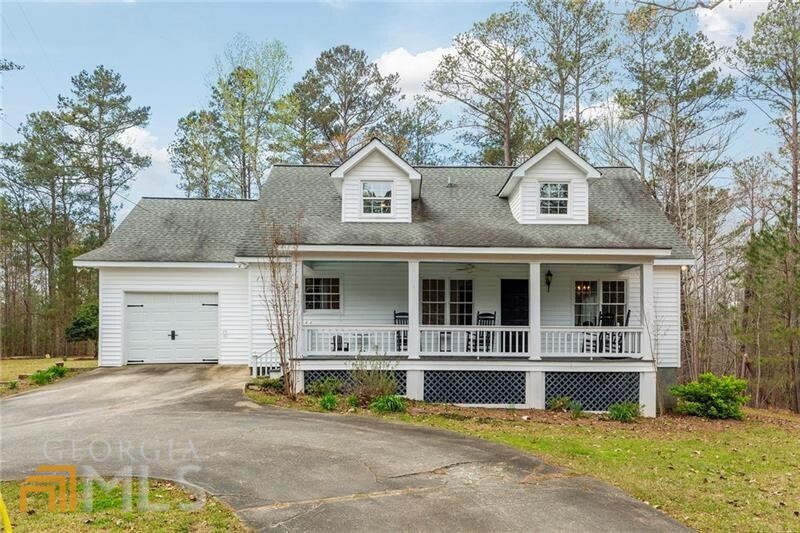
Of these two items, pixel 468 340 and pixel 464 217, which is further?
pixel 464 217

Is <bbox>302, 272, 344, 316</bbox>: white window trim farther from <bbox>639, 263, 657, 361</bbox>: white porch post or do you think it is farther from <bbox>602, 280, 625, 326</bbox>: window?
<bbox>639, 263, 657, 361</bbox>: white porch post

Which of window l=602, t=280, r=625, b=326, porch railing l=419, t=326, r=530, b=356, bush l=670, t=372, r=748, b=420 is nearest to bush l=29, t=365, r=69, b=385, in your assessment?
porch railing l=419, t=326, r=530, b=356

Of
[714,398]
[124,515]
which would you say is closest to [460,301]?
[714,398]

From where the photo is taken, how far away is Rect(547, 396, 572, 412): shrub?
11602 millimetres

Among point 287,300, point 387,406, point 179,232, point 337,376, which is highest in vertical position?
point 179,232

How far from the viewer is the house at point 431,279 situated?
1179 cm

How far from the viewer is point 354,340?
40.9 feet

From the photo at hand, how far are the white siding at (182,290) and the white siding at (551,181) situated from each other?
341 inches

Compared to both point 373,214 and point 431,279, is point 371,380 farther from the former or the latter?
point 373,214

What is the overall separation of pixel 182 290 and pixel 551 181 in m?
11.3

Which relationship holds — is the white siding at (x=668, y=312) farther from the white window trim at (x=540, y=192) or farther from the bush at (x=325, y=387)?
the bush at (x=325, y=387)

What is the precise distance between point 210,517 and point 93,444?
11.8 feet

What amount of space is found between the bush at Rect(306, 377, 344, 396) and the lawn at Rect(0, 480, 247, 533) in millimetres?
5669

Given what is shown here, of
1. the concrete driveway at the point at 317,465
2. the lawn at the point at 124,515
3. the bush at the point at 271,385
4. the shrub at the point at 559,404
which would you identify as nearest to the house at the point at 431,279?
the shrub at the point at 559,404
